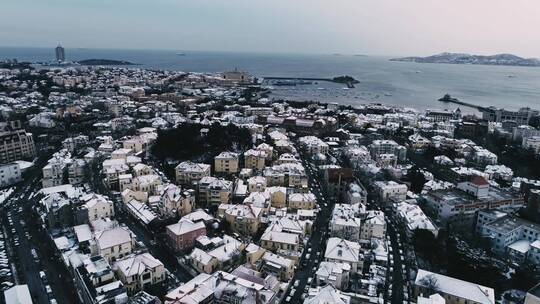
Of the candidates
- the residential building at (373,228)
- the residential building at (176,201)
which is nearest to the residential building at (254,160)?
the residential building at (176,201)

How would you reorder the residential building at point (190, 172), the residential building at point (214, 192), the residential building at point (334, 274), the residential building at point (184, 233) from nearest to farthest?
1. the residential building at point (334, 274)
2. the residential building at point (184, 233)
3. the residential building at point (214, 192)
4. the residential building at point (190, 172)

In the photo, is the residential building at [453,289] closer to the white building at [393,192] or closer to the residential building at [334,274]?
the residential building at [334,274]

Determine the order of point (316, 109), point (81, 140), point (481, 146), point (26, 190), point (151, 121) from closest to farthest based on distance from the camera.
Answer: point (26, 190)
point (81, 140)
point (481, 146)
point (151, 121)
point (316, 109)

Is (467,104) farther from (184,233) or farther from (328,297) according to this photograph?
(328,297)

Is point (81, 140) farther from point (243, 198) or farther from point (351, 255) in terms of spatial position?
point (351, 255)

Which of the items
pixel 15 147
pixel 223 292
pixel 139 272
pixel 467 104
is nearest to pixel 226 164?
pixel 139 272

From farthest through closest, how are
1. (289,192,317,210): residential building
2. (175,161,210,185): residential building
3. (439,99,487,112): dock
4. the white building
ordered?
1. (439,99,487,112): dock
2. (175,161,210,185): residential building
3. the white building
4. (289,192,317,210): residential building

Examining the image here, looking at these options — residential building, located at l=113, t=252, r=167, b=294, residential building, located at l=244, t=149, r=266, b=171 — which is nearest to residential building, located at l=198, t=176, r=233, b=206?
residential building, located at l=244, t=149, r=266, b=171

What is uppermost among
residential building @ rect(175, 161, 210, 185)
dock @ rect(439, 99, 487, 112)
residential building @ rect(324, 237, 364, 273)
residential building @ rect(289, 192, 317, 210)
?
dock @ rect(439, 99, 487, 112)

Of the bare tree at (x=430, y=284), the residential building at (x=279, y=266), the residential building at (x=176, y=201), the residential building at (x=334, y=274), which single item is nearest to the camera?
the bare tree at (x=430, y=284)

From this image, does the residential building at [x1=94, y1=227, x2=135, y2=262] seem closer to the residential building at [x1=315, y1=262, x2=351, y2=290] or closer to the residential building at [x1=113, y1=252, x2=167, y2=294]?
the residential building at [x1=113, y1=252, x2=167, y2=294]

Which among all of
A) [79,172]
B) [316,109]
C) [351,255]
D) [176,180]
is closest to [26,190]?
[79,172]
